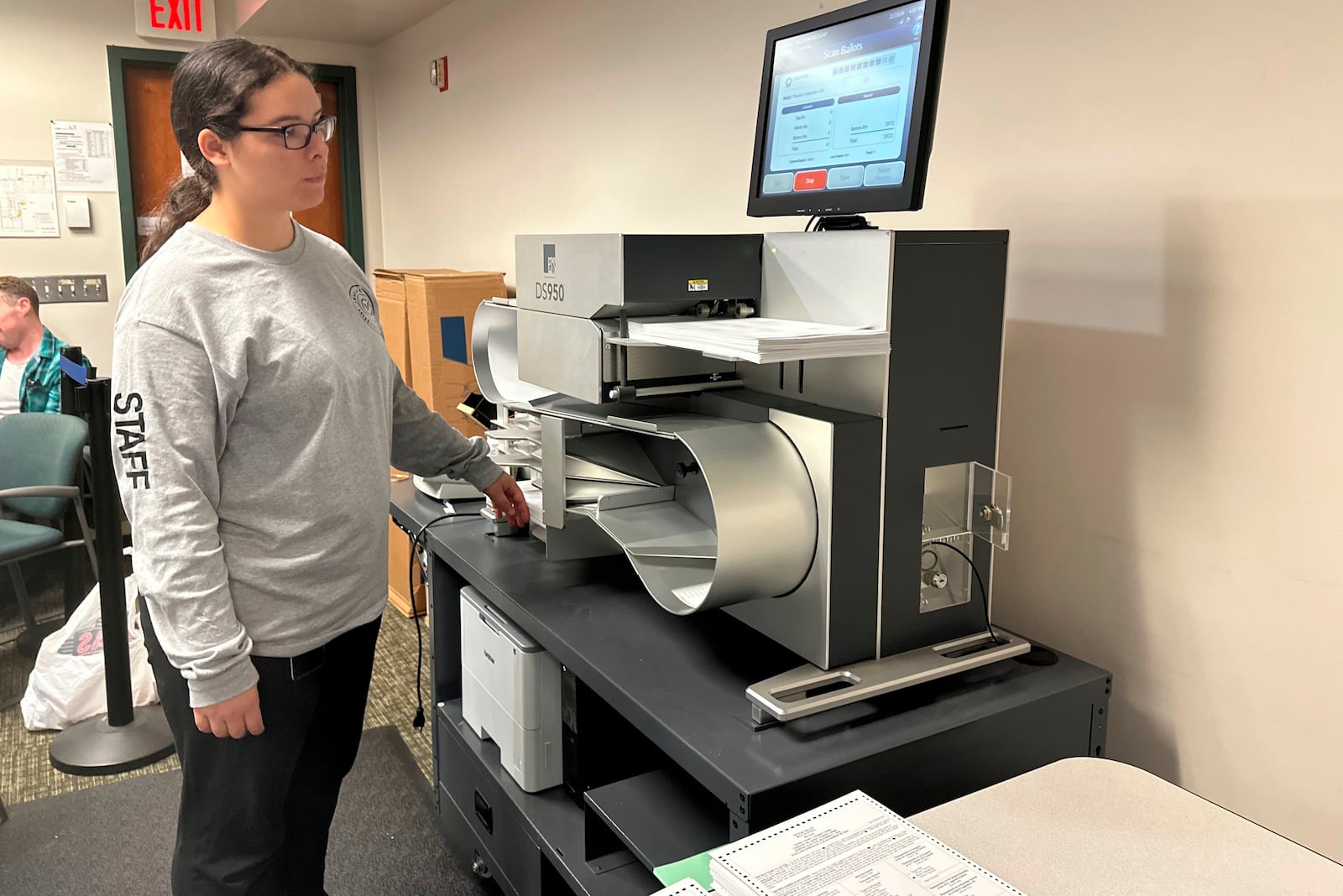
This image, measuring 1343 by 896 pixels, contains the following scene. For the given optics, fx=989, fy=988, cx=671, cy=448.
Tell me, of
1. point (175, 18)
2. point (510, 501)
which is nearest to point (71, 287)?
point (175, 18)

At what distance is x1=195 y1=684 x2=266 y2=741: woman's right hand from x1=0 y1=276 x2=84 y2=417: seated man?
9.09 feet

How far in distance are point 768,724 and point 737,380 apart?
21.3 inches

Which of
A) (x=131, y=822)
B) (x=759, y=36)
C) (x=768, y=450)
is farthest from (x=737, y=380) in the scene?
(x=131, y=822)

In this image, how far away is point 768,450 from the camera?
4.30 feet

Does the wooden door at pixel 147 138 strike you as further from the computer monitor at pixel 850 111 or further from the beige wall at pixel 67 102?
the computer monitor at pixel 850 111

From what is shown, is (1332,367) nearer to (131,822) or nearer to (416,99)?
(131,822)

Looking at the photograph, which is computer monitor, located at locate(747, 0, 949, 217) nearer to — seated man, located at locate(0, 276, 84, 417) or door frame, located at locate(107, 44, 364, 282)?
door frame, located at locate(107, 44, 364, 282)

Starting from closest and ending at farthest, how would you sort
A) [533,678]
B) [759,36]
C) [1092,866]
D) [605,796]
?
[1092,866] < [605,796] < [533,678] < [759,36]

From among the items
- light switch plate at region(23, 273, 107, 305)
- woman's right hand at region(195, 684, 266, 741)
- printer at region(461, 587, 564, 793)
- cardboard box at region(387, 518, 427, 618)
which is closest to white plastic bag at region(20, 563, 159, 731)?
cardboard box at region(387, 518, 427, 618)

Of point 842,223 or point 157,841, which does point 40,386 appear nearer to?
point 157,841

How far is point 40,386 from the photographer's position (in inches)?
140

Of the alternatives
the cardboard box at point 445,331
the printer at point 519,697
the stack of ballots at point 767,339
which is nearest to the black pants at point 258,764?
the printer at point 519,697

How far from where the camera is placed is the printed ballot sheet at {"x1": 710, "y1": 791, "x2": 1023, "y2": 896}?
2.90ft

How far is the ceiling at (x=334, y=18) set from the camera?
3.62 meters
